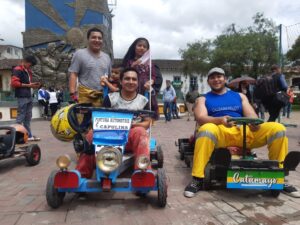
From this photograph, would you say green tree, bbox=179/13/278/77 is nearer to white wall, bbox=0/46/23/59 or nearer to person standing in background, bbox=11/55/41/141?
person standing in background, bbox=11/55/41/141

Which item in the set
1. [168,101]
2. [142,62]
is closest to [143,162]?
[142,62]

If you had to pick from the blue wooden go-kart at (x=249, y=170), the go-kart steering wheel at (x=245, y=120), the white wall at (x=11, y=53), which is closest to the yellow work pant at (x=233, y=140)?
the blue wooden go-kart at (x=249, y=170)

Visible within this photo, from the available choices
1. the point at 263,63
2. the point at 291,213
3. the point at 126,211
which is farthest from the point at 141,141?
the point at 263,63

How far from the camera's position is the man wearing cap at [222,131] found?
13.3 feet

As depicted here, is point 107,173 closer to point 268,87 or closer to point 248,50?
point 268,87

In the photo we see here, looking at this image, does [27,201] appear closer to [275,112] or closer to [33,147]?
[33,147]

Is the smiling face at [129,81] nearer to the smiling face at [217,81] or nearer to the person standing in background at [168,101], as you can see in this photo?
the smiling face at [217,81]

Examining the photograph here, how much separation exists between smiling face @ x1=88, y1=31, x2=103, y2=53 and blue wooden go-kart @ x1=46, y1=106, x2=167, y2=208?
1961 mm

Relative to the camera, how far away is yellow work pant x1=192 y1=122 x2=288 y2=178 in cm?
404

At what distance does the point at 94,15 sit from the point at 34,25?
15.6 feet

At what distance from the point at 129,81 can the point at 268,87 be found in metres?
5.87

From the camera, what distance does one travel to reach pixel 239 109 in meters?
4.65

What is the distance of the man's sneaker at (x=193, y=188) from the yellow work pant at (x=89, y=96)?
2.14 metres

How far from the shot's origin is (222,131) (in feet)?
14.0
